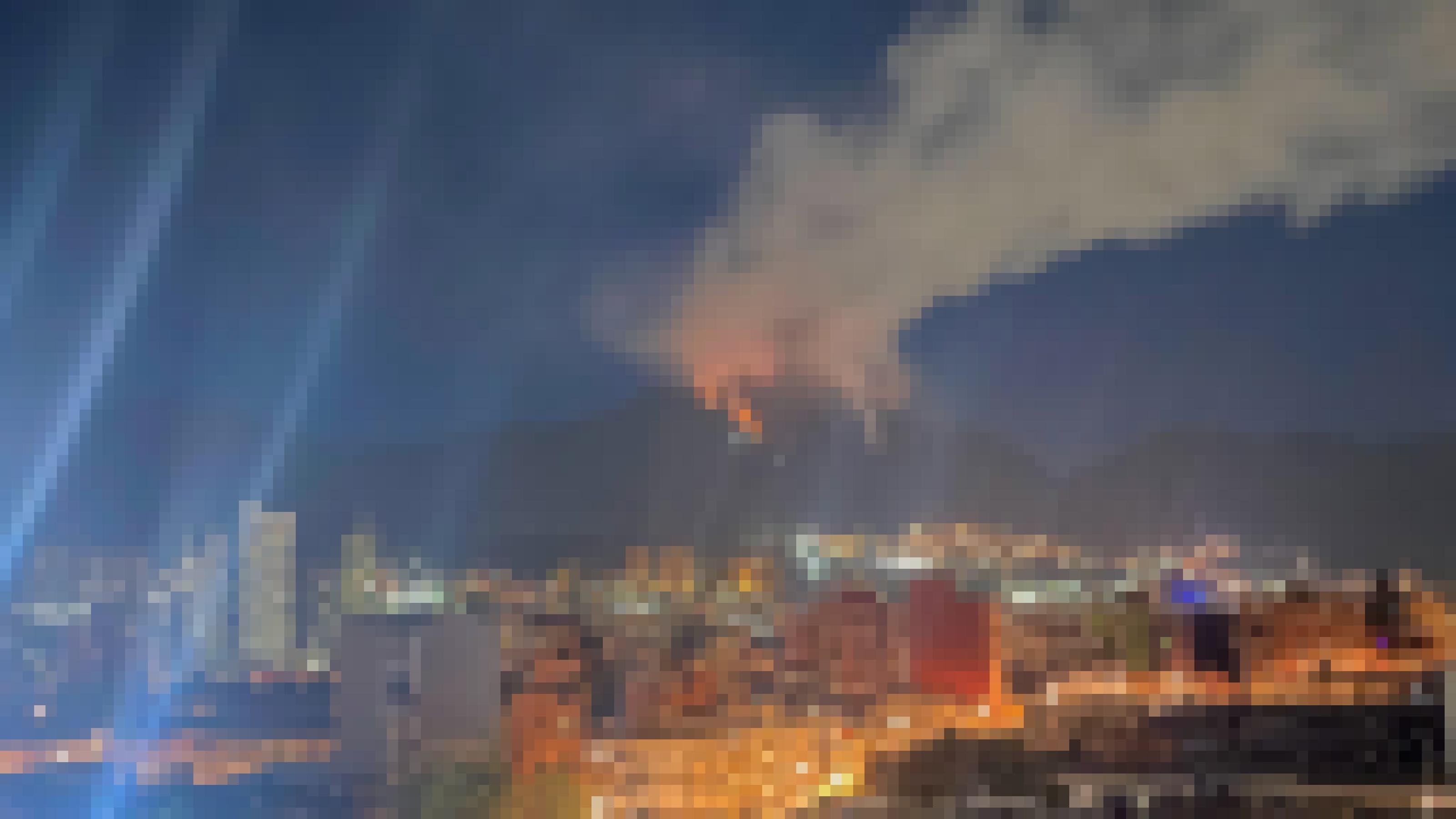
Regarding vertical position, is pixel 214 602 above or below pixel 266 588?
below

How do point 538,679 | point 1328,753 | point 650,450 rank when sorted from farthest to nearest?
point 650,450
point 538,679
point 1328,753

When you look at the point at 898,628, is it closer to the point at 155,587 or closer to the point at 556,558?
the point at 556,558

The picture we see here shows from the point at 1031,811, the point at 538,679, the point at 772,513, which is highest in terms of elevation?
the point at 772,513

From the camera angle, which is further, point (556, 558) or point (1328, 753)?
point (556, 558)

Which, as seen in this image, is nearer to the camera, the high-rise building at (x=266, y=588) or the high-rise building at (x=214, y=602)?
the high-rise building at (x=266, y=588)

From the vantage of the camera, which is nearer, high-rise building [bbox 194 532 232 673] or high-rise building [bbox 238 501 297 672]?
high-rise building [bbox 238 501 297 672]

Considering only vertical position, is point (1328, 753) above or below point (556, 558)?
below

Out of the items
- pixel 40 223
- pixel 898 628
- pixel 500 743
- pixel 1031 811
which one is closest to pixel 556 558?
pixel 898 628

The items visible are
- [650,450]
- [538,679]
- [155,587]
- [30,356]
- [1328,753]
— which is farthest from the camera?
[650,450]
